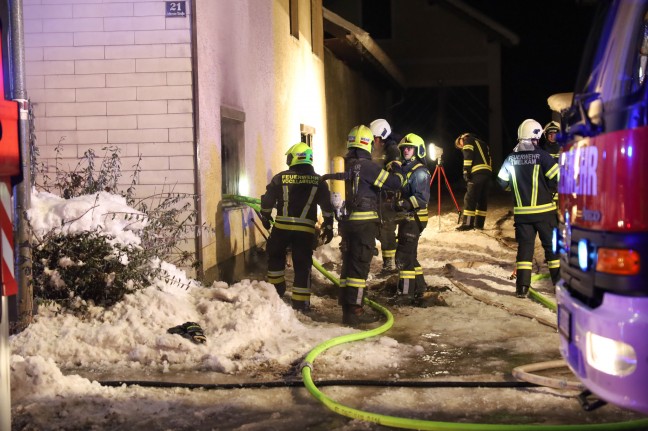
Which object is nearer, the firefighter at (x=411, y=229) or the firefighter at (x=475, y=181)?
the firefighter at (x=411, y=229)

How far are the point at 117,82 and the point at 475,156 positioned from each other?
31.3ft

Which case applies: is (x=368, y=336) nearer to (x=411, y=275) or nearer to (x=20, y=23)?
(x=411, y=275)

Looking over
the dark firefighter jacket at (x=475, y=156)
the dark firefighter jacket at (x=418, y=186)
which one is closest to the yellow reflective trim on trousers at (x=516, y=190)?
the dark firefighter jacket at (x=418, y=186)

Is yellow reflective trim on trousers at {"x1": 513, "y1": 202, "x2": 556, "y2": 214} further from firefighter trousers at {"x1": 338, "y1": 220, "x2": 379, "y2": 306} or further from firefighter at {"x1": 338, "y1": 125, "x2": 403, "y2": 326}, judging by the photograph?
firefighter trousers at {"x1": 338, "y1": 220, "x2": 379, "y2": 306}

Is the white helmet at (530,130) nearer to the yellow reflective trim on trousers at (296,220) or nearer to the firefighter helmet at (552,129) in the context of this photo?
the yellow reflective trim on trousers at (296,220)

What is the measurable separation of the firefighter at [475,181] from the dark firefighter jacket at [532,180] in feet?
23.1

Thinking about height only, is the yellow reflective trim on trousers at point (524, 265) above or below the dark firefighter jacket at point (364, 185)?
below

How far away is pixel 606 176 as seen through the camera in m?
3.36

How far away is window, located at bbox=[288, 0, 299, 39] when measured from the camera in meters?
14.8

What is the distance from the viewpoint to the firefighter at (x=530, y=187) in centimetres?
880

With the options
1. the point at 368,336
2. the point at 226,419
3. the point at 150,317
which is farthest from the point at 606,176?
the point at 150,317

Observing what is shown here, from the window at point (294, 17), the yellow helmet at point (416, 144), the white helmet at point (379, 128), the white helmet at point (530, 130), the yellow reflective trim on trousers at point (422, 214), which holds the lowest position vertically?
the yellow reflective trim on trousers at point (422, 214)

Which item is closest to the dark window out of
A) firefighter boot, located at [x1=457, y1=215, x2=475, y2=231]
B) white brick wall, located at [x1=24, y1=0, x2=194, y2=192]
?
firefighter boot, located at [x1=457, y1=215, x2=475, y2=231]

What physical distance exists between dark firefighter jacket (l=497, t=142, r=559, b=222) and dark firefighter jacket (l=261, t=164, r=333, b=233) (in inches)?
86.1
